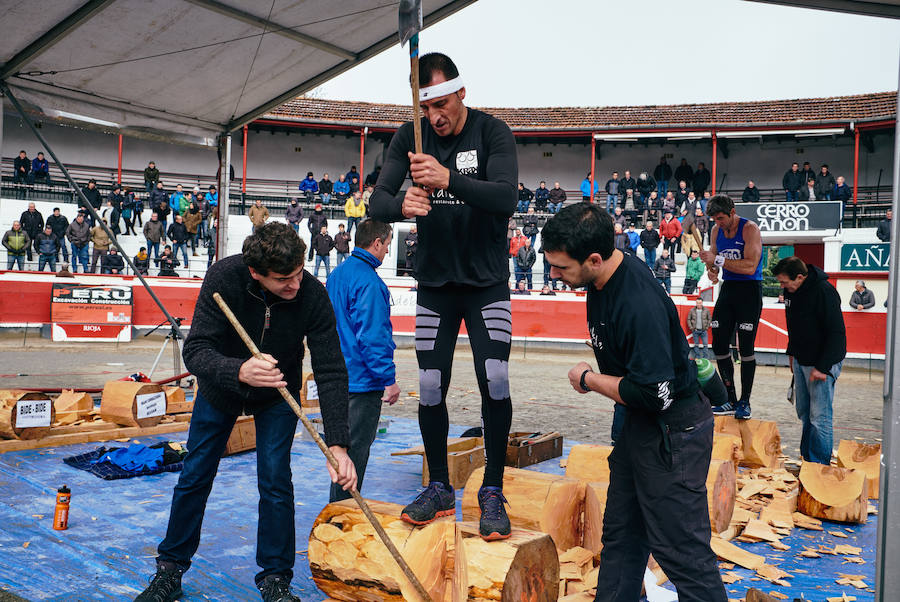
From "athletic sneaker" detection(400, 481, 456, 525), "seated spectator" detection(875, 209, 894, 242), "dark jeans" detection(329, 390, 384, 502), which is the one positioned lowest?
"athletic sneaker" detection(400, 481, 456, 525)

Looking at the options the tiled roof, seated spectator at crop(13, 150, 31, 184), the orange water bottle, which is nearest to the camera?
the orange water bottle

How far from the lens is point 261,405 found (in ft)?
9.96

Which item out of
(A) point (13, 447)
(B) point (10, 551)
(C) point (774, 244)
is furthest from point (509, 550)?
(C) point (774, 244)

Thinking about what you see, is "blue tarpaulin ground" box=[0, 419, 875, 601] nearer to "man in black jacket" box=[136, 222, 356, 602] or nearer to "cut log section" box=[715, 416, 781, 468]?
"man in black jacket" box=[136, 222, 356, 602]

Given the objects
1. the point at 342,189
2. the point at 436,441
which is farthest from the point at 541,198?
the point at 436,441

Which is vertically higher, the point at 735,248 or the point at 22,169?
the point at 22,169

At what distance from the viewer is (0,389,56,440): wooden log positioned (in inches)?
217

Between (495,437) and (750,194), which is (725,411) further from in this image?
(750,194)

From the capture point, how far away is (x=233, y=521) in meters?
4.00

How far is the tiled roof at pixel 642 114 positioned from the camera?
26859 millimetres

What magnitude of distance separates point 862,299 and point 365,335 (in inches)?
748

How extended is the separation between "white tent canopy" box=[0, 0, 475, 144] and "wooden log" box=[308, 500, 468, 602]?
4.57 meters

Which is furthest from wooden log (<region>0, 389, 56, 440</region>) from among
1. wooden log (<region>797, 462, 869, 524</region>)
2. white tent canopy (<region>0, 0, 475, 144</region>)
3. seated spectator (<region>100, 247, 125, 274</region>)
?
seated spectator (<region>100, 247, 125, 274</region>)

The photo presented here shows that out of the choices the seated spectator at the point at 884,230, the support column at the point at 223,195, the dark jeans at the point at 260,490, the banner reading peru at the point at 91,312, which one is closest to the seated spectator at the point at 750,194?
the seated spectator at the point at 884,230
